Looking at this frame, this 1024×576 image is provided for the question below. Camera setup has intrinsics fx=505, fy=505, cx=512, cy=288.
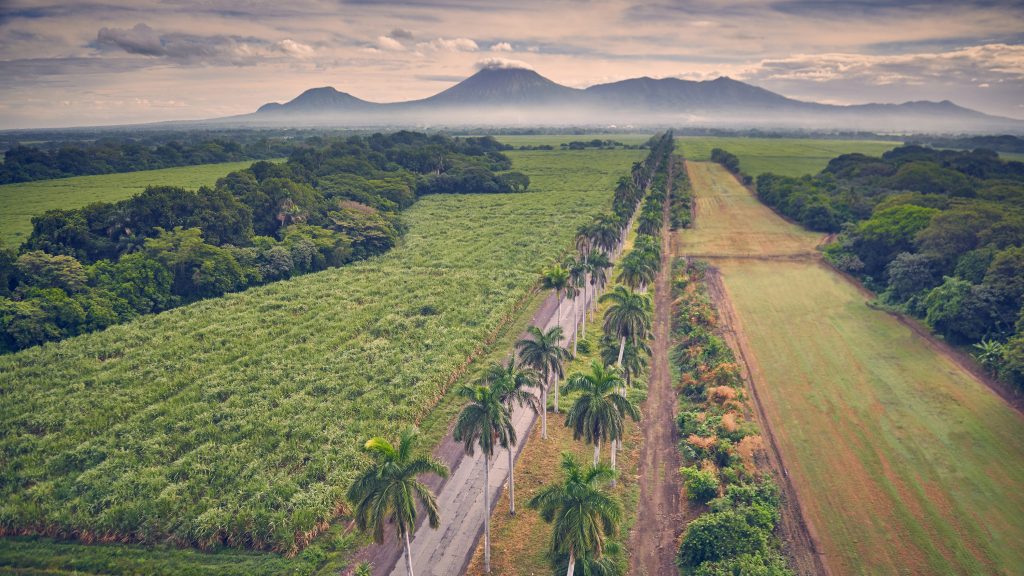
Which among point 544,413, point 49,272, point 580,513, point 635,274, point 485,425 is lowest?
point 544,413

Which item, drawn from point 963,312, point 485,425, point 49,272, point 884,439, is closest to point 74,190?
point 49,272

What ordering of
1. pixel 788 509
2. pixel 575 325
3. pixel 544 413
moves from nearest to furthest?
1. pixel 788 509
2. pixel 544 413
3. pixel 575 325

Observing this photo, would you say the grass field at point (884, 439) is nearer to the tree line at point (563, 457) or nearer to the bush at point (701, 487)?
the bush at point (701, 487)

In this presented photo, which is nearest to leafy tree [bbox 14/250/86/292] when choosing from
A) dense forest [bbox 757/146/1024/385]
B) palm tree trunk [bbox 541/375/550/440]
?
palm tree trunk [bbox 541/375/550/440]

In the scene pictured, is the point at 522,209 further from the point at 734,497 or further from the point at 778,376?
the point at 734,497

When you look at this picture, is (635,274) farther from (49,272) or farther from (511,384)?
(49,272)

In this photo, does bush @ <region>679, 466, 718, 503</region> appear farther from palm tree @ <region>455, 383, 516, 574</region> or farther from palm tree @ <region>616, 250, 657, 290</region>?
palm tree @ <region>616, 250, 657, 290</region>

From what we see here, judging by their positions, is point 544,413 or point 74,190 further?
point 74,190

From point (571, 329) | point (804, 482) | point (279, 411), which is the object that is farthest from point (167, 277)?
point (804, 482)
